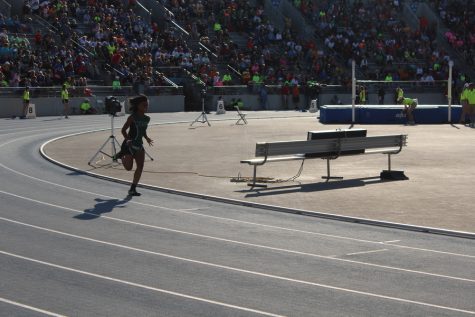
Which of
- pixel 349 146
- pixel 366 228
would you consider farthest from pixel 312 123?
pixel 366 228

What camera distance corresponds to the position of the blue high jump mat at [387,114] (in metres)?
39.5

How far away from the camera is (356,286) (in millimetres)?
10469

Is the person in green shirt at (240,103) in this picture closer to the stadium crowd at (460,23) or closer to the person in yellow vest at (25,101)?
the person in yellow vest at (25,101)

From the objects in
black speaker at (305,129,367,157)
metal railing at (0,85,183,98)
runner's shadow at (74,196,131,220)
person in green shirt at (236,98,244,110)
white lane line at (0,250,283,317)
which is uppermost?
metal railing at (0,85,183,98)

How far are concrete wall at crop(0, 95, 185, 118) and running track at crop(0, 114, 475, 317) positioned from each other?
27.8 metres

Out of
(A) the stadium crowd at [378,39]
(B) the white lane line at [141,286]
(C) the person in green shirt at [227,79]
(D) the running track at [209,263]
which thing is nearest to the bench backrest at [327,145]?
(D) the running track at [209,263]

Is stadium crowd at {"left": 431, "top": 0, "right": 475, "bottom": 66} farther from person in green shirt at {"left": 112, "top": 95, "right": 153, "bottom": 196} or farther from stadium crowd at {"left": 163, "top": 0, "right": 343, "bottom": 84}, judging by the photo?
person in green shirt at {"left": 112, "top": 95, "right": 153, "bottom": 196}

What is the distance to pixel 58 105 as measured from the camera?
4622 centimetres

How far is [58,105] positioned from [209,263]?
117 ft

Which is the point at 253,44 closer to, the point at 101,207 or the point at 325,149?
the point at 325,149

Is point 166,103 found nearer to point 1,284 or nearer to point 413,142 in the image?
point 413,142

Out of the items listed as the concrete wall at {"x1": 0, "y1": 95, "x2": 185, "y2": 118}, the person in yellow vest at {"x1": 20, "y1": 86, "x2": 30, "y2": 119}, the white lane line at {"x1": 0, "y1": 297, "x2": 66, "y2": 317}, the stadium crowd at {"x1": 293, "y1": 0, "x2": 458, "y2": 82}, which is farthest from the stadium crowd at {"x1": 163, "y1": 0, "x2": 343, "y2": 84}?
the white lane line at {"x1": 0, "y1": 297, "x2": 66, "y2": 317}

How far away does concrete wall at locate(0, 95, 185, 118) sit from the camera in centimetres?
4434

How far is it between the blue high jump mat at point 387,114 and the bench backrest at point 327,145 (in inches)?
698
